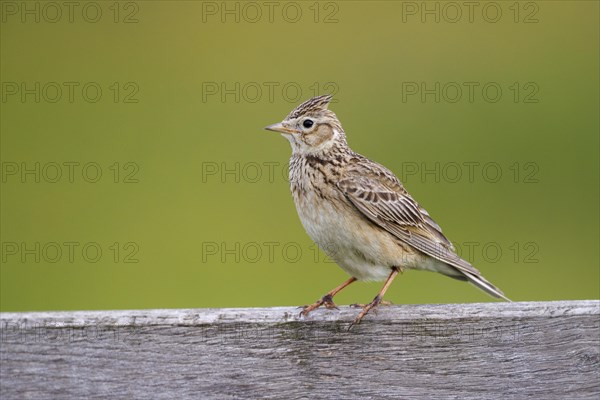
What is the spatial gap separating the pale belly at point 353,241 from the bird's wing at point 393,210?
0.21 feet

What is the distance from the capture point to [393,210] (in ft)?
22.3

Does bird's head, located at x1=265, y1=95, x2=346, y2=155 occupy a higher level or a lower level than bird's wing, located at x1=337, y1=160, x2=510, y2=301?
higher

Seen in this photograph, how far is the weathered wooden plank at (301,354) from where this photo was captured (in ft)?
13.6

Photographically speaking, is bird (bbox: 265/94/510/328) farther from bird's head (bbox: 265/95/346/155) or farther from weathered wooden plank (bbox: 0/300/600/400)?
weathered wooden plank (bbox: 0/300/600/400)

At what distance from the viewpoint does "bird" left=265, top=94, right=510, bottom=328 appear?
6.44 m

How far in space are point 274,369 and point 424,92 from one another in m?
7.52

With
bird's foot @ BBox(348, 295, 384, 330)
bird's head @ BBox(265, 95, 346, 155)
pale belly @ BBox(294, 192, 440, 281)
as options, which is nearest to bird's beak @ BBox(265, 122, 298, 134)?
bird's head @ BBox(265, 95, 346, 155)

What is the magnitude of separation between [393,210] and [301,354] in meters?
2.60

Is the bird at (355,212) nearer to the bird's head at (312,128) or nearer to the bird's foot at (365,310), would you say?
the bird's head at (312,128)

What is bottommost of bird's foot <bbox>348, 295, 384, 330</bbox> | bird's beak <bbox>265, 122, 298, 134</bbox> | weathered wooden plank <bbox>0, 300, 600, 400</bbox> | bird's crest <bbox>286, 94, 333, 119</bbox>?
weathered wooden plank <bbox>0, 300, 600, 400</bbox>

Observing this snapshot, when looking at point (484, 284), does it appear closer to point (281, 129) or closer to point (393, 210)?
point (393, 210)

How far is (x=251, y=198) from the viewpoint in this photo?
10.7 m

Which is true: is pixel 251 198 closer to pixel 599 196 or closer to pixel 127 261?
pixel 127 261

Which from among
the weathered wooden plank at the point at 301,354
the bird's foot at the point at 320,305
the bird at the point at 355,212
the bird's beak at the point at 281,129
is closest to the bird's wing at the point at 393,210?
the bird at the point at 355,212
